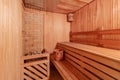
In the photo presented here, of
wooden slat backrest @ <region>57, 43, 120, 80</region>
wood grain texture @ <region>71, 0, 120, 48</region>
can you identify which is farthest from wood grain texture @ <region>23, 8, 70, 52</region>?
wooden slat backrest @ <region>57, 43, 120, 80</region>

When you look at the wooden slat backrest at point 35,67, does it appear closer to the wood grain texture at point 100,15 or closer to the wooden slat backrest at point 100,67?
the wooden slat backrest at point 100,67

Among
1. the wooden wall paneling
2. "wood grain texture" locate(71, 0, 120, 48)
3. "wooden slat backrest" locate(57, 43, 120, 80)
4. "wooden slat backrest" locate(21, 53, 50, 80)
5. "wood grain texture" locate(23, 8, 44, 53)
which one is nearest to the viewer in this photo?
"wooden slat backrest" locate(57, 43, 120, 80)

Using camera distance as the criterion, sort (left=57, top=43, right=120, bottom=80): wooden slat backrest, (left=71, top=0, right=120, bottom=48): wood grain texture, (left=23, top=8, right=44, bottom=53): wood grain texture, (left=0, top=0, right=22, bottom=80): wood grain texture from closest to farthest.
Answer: (left=0, top=0, right=22, bottom=80): wood grain texture < (left=57, top=43, right=120, bottom=80): wooden slat backrest < (left=71, top=0, right=120, bottom=48): wood grain texture < (left=23, top=8, right=44, bottom=53): wood grain texture

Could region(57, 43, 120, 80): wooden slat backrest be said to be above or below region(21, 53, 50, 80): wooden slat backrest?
above

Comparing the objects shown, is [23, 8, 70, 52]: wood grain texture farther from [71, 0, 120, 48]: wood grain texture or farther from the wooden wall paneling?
[71, 0, 120, 48]: wood grain texture

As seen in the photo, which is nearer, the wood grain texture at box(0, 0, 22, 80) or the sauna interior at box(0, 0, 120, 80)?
the wood grain texture at box(0, 0, 22, 80)

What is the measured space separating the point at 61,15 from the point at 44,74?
8.99 feet

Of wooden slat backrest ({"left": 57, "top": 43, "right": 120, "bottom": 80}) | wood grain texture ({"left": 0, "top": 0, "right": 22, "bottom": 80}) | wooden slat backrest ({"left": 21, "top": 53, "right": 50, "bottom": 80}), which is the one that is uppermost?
wood grain texture ({"left": 0, "top": 0, "right": 22, "bottom": 80})

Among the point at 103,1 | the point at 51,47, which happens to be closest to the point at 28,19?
the point at 51,47

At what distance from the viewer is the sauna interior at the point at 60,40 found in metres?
1.14

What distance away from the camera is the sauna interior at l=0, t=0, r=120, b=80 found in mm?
1145

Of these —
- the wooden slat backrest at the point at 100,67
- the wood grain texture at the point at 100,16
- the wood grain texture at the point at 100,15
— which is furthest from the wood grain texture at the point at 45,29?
the wooden slat backrest at the point at 100,67

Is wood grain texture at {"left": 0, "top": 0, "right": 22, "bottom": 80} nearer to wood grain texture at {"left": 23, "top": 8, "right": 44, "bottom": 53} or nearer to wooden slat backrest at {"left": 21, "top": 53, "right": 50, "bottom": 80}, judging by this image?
wooden slat backrest at {"left": 21, "top": 53, "right": 50, "bottom": 80}

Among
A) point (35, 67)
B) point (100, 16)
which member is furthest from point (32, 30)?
point (100, 16)
